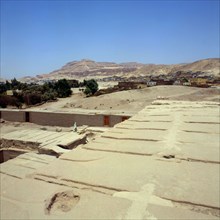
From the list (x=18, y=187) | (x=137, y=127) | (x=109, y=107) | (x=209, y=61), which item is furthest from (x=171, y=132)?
(x=209, y=61)

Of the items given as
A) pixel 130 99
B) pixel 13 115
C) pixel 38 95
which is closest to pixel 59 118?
pixel 13 115

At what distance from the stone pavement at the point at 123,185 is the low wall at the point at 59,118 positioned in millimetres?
11867

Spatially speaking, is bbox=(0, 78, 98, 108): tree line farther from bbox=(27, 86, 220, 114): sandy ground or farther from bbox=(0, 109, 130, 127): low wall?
bbox=(0, 109, 130, 127): low wall

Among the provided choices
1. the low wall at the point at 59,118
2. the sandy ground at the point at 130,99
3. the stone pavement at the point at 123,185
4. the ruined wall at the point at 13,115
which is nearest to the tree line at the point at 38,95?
the sandy ground at the point at 130,99

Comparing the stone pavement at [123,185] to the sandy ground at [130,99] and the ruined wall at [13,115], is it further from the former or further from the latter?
the sandy ground at [130,99]

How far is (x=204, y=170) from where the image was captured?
70.2 inches

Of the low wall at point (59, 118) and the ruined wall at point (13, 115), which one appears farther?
the ruined wall at point (13, 115)

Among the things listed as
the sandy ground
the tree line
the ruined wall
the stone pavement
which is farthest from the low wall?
the tree line

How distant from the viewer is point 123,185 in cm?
153

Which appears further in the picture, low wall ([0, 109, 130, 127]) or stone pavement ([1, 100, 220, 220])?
low wall ([0, 109, 130, 127])

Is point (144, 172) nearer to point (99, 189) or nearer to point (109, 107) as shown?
point (99, 189)

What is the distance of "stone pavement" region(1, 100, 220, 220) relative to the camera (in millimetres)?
1290

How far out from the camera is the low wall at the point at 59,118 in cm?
1460

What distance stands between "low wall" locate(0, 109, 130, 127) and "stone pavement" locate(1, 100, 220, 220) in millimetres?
11867
